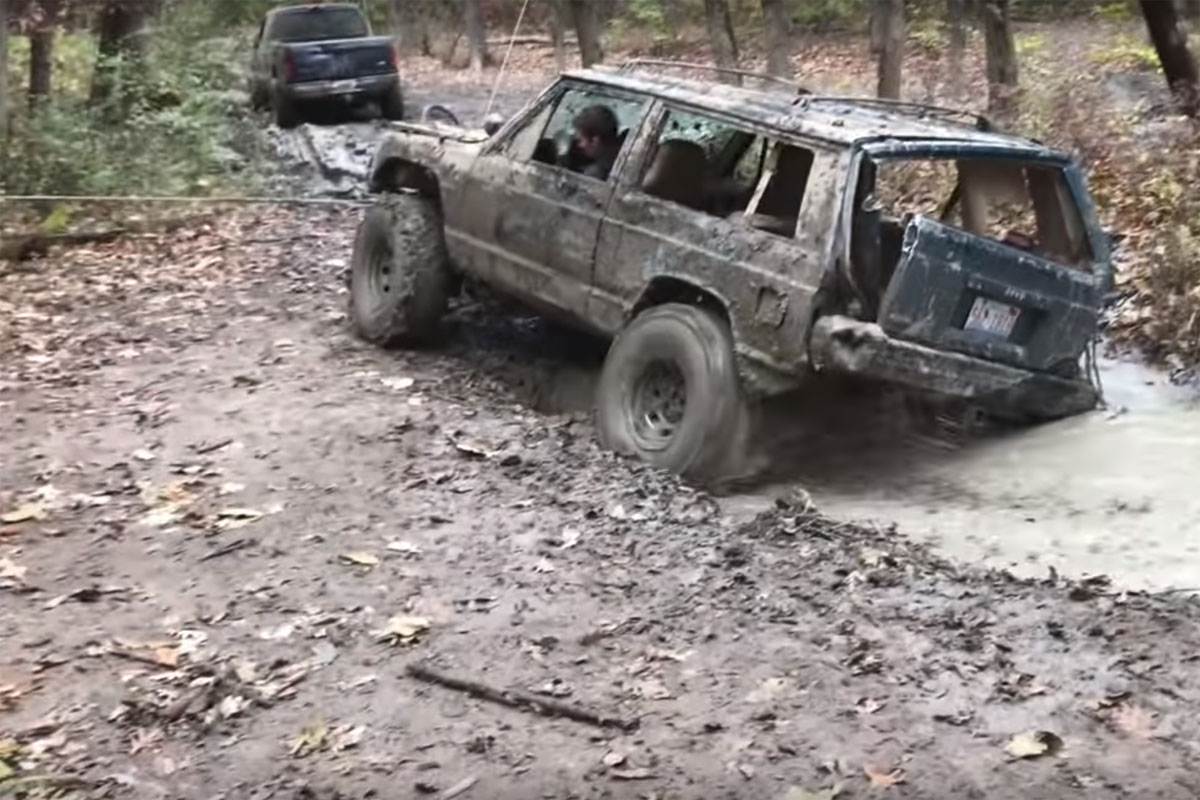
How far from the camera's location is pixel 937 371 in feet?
22.3

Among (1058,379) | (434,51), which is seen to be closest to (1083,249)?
(1058,379)

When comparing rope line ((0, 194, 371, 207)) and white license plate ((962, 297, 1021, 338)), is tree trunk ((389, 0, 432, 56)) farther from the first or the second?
white license plate ((962, 297, 1021, 338))

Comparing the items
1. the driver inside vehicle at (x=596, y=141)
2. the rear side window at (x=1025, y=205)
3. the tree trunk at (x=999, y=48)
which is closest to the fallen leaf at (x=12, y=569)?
the driver inside vehicle at (x=596, y=141)

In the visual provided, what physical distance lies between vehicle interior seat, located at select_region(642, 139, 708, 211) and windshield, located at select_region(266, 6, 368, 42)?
14.2 metres

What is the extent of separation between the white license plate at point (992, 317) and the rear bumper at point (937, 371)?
0.15m

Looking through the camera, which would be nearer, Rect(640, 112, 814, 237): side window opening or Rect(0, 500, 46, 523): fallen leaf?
Rect(0, 500, 46, 523): fallen leaf

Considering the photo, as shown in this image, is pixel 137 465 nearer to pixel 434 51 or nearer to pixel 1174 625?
pixel 1174 625

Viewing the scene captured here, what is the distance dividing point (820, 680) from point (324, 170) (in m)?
12.9

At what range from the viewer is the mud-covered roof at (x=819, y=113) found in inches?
275

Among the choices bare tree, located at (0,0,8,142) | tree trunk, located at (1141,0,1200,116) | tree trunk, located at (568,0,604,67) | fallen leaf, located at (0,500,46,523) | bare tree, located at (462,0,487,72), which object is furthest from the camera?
bare tree, located at (462,0,487,72)

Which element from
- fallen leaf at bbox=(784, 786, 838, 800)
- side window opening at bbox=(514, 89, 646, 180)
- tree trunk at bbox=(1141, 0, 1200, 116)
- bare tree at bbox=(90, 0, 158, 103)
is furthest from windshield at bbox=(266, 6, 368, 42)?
fallen leaf at bbox=(784, 786, 838, 800)

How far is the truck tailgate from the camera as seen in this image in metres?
6.67

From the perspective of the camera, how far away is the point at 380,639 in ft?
16.8

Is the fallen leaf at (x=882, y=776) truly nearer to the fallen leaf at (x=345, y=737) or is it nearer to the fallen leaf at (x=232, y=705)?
the fallen leaf at (x=345, y=737)
